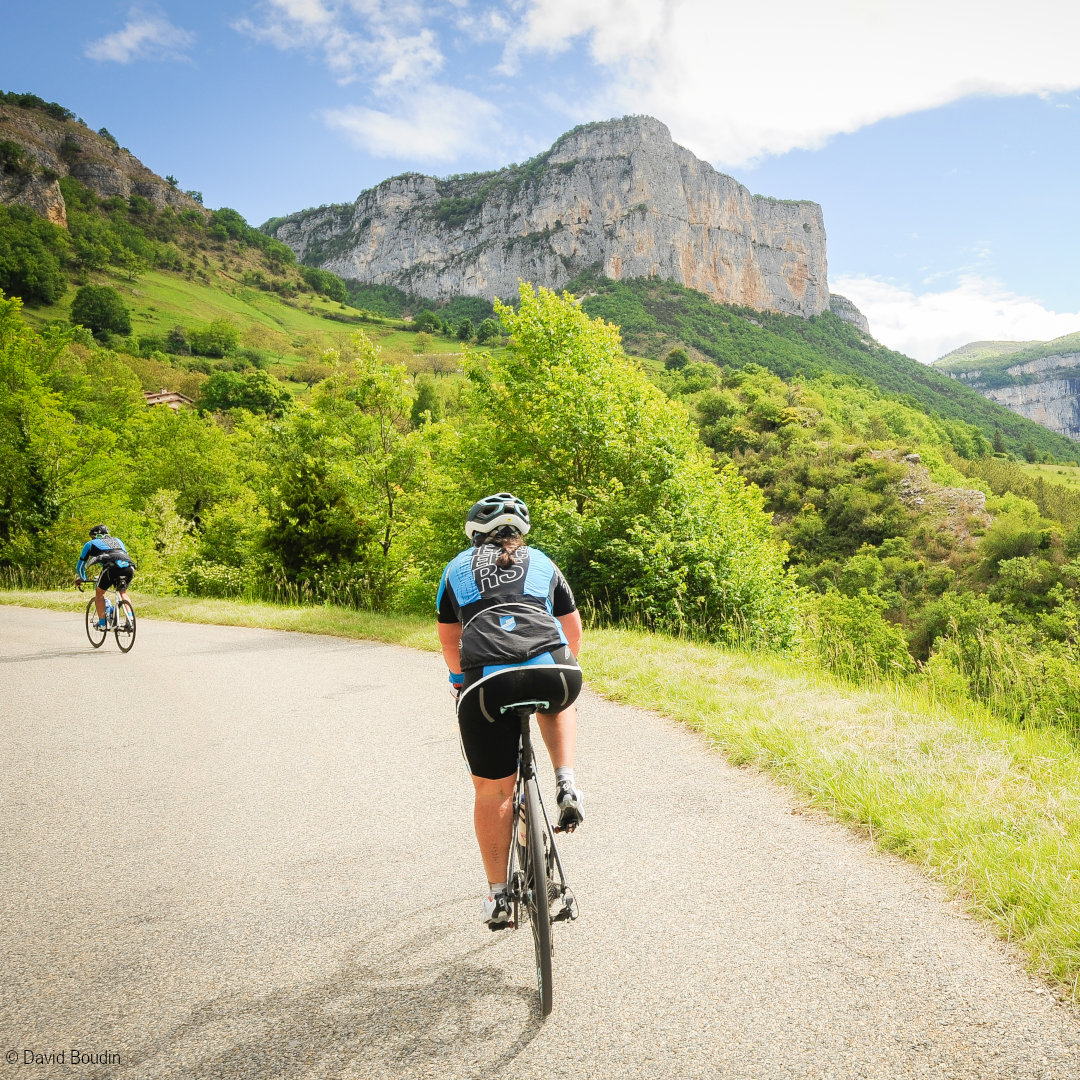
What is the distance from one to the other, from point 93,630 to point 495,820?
1193cm

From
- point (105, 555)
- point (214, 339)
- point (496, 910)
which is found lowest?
point (496, 910)

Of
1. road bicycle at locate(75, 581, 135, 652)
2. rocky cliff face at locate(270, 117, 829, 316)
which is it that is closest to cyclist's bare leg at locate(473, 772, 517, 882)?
road bicycle at locate(75, 581, 135, 652)

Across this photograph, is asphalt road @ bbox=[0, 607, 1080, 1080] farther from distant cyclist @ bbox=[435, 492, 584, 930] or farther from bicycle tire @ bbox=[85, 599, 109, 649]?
bicycle tire @ bbox=[85, 599, 109, 649]

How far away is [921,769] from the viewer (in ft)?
14.0

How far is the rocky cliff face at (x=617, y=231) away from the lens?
159 metres

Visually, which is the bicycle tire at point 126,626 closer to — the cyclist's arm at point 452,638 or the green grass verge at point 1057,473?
the cyclist's arm at point 452,638

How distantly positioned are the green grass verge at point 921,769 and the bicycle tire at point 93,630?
858 cm

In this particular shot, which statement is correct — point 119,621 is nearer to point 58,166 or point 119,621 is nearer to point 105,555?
point 105,555

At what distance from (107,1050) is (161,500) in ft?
117

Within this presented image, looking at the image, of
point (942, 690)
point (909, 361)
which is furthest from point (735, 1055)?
point (909, 361)

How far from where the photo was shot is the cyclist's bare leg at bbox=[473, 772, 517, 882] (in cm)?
270

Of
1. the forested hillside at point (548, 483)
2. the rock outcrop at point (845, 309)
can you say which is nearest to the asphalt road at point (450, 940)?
the forested hillside at point (548, 483)

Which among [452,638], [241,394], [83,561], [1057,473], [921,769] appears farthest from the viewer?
[1057,473]

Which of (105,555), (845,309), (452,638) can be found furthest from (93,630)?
(845,309)
